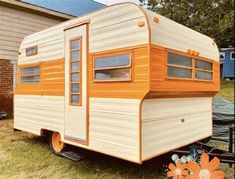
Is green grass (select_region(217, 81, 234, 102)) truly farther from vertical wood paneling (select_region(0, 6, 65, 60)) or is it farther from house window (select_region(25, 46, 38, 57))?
vertical wood paneling (select_region(0, 6, 65, 60))

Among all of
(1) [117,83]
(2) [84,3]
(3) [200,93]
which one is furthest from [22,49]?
(2) [84,3]

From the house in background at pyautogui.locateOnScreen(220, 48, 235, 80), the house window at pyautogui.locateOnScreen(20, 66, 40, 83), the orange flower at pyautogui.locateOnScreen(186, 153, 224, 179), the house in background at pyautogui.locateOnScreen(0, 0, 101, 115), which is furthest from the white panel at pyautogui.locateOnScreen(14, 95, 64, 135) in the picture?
the house in background at pyautogui.locateOnScreen(220, 48, 235, 80)

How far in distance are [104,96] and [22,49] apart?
3.55 meters

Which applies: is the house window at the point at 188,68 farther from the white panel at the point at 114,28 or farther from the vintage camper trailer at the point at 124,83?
the white panel at the point at 114,28

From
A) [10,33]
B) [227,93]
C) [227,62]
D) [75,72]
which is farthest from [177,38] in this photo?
[227,62]

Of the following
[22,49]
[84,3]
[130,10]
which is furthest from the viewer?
[84,3]

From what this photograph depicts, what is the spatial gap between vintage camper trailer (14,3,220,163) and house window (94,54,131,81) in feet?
0.05

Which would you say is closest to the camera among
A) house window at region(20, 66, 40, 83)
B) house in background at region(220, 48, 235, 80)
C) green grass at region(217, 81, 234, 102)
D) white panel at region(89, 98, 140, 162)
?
white panel at region(89, 98, 140, 162)

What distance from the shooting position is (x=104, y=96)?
4680 millimetres

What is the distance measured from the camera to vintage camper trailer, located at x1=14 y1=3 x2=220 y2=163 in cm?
417

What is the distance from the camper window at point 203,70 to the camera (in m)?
5.48

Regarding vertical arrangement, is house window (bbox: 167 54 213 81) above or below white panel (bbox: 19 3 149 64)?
below

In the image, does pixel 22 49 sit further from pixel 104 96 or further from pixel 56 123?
pixel 104 96

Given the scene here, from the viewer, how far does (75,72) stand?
5320 millimetres
